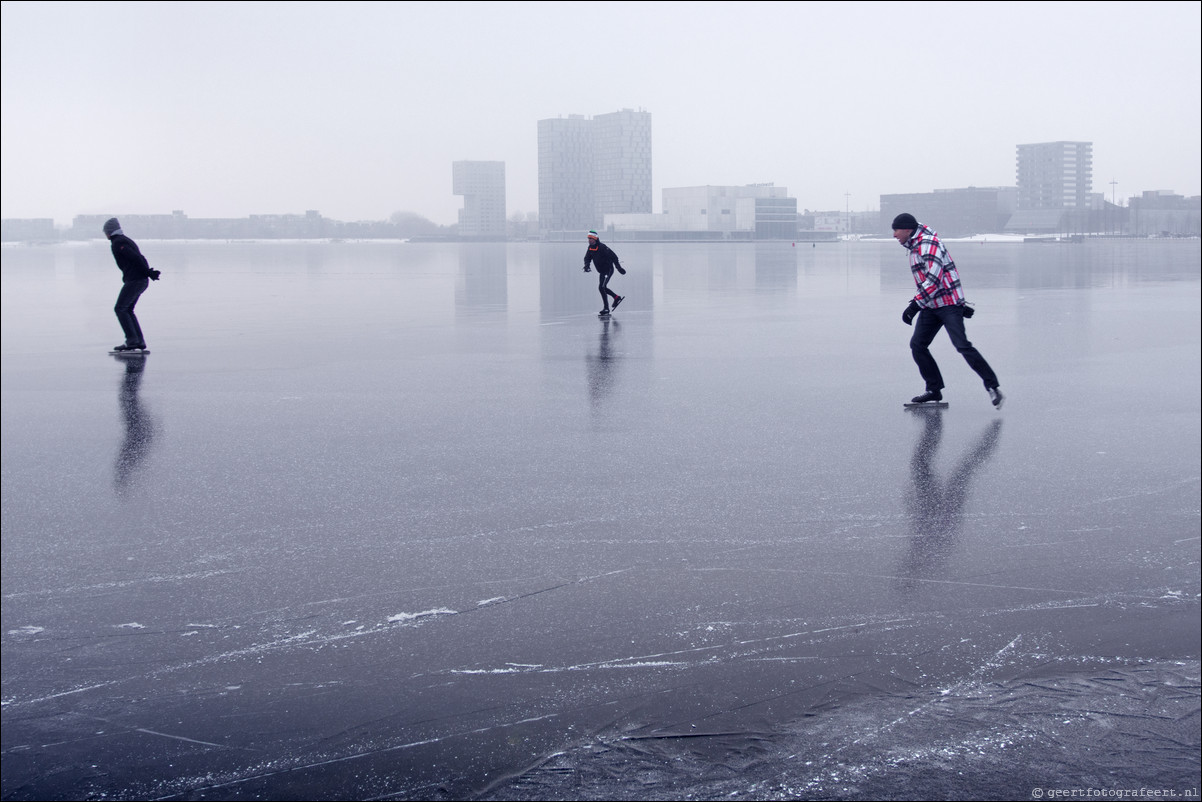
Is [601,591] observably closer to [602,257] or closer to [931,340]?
[931,340]

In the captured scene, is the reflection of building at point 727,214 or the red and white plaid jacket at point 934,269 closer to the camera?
the red and white plaid jacket at point 934,269

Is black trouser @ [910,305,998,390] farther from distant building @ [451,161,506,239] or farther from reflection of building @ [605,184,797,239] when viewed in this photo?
distant building @ [451,161,506,239]

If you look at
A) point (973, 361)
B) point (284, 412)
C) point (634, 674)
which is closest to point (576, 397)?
point (284, 412)

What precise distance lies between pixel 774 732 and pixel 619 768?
0.52 m

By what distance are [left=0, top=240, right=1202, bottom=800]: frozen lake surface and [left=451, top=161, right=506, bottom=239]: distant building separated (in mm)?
172466

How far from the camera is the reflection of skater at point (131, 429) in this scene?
685 centimetres

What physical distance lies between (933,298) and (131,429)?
6.65m

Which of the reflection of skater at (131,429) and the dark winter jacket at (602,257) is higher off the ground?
the dark winter jacket at (602,257)

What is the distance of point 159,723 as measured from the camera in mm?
3486

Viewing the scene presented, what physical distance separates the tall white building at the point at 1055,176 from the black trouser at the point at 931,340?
101955 mm

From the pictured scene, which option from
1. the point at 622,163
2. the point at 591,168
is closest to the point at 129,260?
the point at 622,163

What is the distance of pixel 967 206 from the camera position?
10925cm

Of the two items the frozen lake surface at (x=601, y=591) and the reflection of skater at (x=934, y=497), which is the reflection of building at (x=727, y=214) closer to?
the frozen lake surface at (x=601, y=591)

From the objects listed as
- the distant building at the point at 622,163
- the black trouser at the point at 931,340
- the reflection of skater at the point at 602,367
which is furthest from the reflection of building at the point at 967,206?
the black trouser at the point at 931,340
